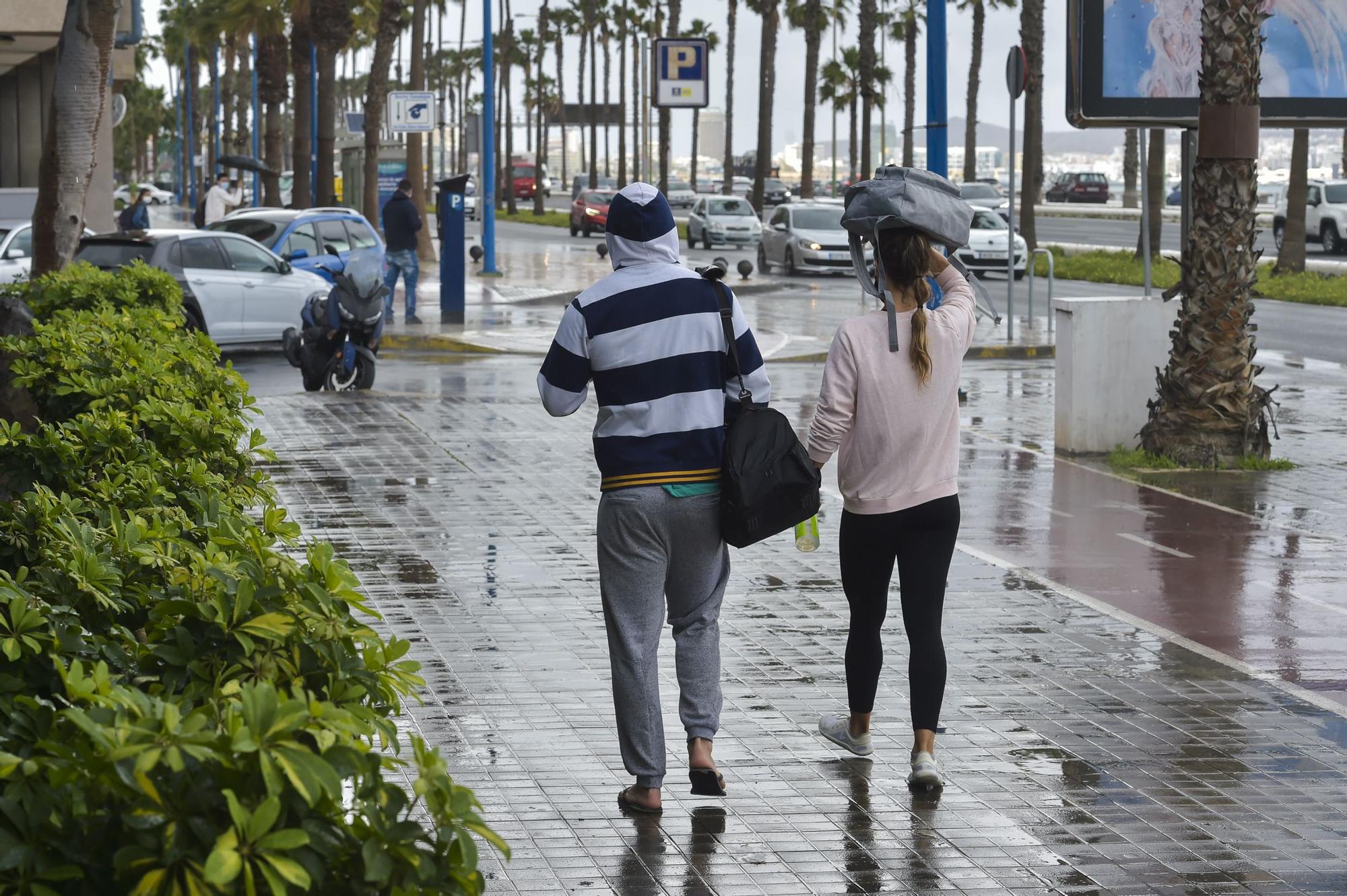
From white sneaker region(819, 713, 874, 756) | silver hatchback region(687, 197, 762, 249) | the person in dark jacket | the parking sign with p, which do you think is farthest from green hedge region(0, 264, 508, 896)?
silver hatchback region(687, 197, 762, 249)

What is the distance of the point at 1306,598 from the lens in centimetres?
821

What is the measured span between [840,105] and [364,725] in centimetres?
9303

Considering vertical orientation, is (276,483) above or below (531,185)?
below

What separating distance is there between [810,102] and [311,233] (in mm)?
39681

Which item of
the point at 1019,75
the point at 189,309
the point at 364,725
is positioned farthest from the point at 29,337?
the point at 1019,75

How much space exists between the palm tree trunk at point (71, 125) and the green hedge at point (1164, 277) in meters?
17.7

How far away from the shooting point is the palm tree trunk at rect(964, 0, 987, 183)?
6838 cm

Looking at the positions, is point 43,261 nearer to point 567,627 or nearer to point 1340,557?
point 567,627

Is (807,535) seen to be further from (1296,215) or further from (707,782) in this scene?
(1296,215)

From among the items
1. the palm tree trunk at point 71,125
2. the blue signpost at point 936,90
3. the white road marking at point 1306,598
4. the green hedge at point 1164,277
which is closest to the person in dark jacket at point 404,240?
the palm tree trunk at point 71,125

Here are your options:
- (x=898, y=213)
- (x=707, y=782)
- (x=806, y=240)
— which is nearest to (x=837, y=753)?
(x=707, y=782)

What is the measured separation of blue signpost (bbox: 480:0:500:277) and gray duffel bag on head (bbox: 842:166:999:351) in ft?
88.5

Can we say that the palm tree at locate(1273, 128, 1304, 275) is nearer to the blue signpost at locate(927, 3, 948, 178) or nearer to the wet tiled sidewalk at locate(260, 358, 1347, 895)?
the blue signpost at locate(927, 3, 948, 178)

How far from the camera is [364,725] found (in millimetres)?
2811
